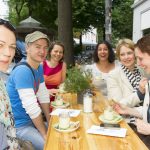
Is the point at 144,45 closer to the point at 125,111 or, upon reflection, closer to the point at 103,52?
the point at 125,111

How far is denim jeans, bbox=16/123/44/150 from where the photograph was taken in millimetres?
2992

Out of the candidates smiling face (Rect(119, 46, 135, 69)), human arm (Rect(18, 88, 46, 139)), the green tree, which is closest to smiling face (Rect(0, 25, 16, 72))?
human arm (Rect(18, 88, 46, 139))

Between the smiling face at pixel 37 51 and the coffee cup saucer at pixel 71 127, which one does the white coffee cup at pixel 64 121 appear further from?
the smiling face at pixel 37 51

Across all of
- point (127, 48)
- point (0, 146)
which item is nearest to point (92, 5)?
point (127, 48)

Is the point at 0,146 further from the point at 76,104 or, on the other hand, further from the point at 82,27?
the point at 82,27

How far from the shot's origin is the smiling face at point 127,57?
163 inches

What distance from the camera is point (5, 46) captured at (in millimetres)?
1931

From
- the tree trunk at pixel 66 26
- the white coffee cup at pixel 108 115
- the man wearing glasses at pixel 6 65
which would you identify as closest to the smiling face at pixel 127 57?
the white coffee cup at pixel 108 115

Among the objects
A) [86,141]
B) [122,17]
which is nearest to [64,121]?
[86,141]

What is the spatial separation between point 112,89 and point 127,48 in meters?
0.62

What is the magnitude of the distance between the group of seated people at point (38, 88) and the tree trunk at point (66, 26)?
337 centimetres

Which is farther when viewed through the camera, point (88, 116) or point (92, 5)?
point (92, 5)

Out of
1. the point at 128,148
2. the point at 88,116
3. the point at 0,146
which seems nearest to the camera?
the point at 0,146

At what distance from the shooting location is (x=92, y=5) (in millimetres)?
19109
